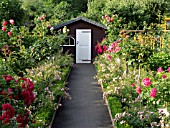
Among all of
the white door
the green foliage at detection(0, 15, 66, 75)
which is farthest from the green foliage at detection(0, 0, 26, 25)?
the white door

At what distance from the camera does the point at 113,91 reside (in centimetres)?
980

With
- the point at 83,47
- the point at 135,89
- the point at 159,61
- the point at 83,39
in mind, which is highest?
the point at 83,39

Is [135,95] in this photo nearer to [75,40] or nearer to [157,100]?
[157,100]

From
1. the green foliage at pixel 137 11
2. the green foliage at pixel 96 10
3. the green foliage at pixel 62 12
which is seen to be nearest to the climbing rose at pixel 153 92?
the green foliage at pixel 137 11

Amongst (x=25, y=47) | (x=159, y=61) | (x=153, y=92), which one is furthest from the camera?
(x=25, y=47)

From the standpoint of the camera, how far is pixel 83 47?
20.5 metres

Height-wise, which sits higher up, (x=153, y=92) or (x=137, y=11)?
(x=137, y=11)

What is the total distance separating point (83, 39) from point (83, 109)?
1123 cm

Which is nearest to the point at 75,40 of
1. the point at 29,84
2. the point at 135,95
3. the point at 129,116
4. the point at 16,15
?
the point at 16,15

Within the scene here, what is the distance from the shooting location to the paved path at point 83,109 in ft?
26.9

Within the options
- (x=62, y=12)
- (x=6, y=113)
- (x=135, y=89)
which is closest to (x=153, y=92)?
(x=6, y=113)

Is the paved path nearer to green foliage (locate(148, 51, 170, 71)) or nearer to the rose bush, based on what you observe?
the rose bush

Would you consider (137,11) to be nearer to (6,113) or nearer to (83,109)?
(83,109)

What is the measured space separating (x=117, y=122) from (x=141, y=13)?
14.0 meters
